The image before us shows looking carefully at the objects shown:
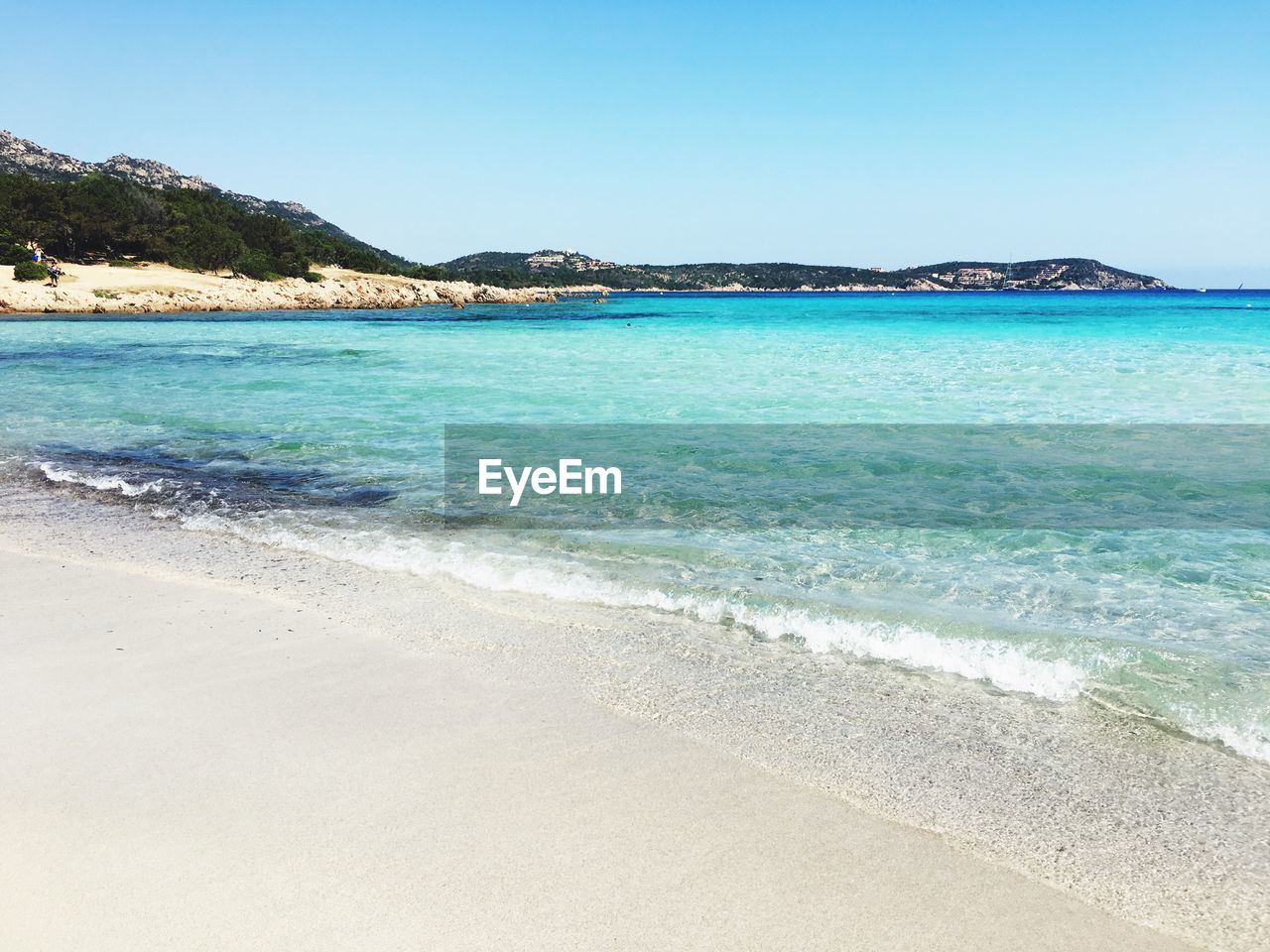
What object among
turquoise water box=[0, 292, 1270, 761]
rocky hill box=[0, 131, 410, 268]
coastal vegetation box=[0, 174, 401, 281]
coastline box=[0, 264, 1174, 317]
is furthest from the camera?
rocky hill box=[0, 131, 410, 268]

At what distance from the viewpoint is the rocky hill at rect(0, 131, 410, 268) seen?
13725cm

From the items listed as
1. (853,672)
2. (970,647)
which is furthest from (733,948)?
(970,647)

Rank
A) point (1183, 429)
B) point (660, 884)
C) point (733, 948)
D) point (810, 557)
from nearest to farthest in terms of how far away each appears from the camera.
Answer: point (733, 948) < point (660, 884) < point (810, 557) < point (1183, 429)

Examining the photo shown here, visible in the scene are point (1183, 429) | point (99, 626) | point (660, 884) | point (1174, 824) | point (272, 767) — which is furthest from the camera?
point (1183, 429)

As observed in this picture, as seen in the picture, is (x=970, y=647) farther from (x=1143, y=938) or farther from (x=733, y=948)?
→ (x=733, y=948)

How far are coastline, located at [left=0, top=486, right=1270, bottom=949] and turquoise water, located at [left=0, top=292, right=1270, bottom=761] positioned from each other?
0.47m

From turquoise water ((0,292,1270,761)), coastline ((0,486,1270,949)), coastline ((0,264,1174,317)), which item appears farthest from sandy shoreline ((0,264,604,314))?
coastline ((0,486,1270,949))

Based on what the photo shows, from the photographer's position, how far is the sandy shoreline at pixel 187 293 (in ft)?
158

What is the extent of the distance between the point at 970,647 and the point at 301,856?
343cm

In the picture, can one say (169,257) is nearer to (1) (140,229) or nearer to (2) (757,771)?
(1) (140,229)

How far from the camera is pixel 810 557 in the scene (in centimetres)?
621

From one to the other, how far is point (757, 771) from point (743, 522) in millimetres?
4010

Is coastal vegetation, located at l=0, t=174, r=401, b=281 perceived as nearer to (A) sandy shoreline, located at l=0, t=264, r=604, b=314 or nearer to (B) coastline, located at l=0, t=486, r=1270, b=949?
A: (A) sandy shoreline, located at l=0, t=264, r=604, b=314

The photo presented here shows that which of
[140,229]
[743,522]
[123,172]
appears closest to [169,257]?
[140,229]
